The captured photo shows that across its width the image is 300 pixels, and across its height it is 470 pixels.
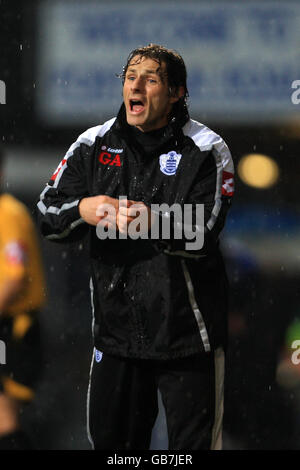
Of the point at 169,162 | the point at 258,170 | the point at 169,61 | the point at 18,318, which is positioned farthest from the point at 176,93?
the point at 18,318

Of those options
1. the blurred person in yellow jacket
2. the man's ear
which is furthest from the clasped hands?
the blurred person in yellow jacket

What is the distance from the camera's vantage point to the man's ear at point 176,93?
3.38 meters

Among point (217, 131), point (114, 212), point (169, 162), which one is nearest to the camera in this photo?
point (114, 212)

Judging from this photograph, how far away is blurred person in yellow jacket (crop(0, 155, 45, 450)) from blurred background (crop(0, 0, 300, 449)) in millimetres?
87

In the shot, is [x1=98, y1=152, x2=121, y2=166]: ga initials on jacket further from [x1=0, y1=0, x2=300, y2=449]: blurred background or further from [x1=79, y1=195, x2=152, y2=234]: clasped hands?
[x1=0, y1=0, x2=300, y2=449]: blurred background

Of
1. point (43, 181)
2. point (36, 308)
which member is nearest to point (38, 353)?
point (36, 308)

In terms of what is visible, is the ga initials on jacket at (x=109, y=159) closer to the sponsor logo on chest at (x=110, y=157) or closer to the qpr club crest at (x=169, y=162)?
the sponsor logo on chest at (x=110, y=157)

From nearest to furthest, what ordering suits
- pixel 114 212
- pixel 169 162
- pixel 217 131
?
pixel 114 212 → pixel 169 162 → pixel 217 131

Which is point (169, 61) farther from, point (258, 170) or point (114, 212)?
point (258, 170)

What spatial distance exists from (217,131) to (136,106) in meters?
0.99

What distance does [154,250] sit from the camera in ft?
10.8

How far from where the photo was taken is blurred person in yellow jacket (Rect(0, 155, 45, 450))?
13.7 ft

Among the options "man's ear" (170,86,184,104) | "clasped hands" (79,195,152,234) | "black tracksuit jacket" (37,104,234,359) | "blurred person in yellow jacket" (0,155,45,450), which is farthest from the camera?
"blurred person in yellow jacket" (0,155,45,450)

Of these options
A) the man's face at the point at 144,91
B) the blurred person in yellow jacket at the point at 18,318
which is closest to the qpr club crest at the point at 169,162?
the man's face at the point at 144,91
